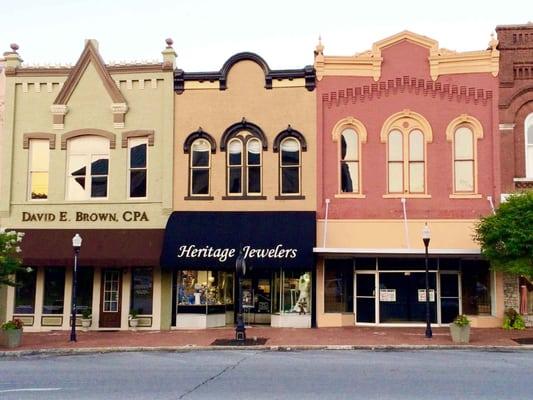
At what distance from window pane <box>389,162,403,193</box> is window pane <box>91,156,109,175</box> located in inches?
411

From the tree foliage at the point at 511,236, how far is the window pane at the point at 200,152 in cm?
995

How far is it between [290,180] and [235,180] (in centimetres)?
201

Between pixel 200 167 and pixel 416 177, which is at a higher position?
pixel 200 167

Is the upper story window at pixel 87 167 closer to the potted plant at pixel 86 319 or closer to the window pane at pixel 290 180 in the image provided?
the potted plant at pixel 86 319

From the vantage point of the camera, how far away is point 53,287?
2408 centimetres

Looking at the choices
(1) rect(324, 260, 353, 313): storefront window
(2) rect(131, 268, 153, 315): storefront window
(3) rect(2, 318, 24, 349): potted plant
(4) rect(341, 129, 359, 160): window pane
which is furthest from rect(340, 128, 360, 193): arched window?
(3) rect(2, 318, 24, 349): potted plant

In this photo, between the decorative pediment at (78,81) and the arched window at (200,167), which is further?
the decorative pediment at (78,81)

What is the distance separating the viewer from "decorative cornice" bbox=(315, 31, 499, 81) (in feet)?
76.8

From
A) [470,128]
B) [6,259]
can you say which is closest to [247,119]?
[470,128]

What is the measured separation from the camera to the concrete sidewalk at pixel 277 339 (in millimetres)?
18312

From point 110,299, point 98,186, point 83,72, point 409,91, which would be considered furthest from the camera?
point 83,72

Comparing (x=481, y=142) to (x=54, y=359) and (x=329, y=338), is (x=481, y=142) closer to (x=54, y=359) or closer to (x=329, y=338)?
(x=329, y=338)

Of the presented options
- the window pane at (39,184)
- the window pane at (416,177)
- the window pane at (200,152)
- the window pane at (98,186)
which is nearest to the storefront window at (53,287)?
the window pane at (39,184)

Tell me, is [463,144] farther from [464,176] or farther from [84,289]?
[84,289]
